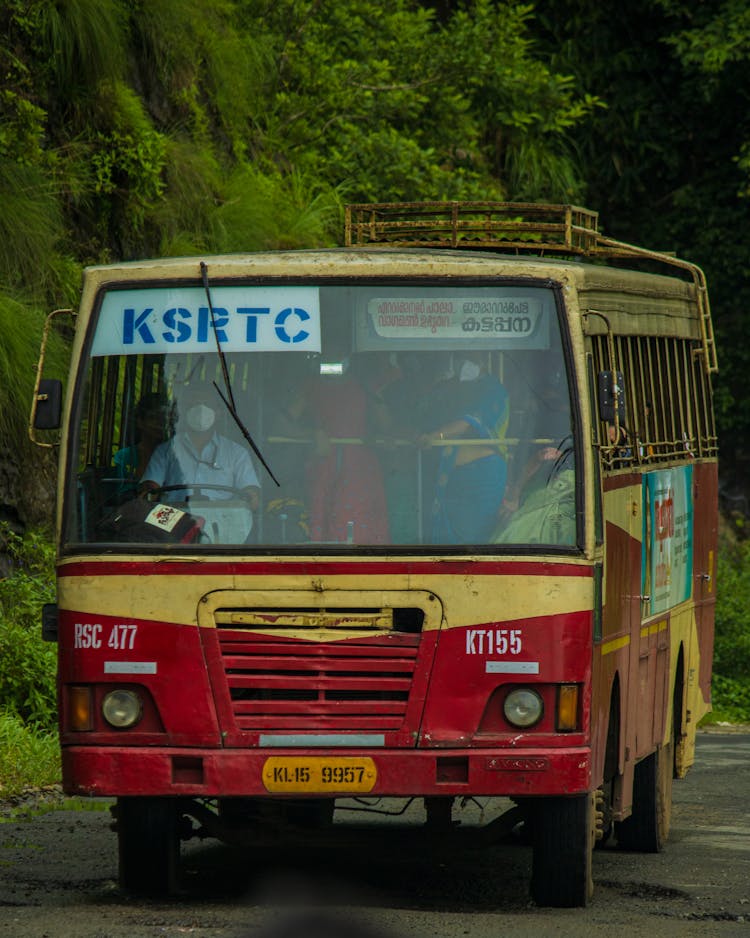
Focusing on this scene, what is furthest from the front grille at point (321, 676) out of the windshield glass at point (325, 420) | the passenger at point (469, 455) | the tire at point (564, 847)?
the tire at point (564, 847)

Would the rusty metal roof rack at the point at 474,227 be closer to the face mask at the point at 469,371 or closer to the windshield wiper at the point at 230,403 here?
the face mask at the point at 469,371

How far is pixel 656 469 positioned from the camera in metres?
10.1

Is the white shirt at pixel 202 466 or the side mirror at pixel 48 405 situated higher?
the side mirror at pixel 48 405

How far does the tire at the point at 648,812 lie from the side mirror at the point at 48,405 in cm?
417

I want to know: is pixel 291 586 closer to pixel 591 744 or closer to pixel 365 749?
pixel 365 749

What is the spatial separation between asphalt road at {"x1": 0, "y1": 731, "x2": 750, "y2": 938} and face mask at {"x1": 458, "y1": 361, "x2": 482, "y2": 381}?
1896 millimetres

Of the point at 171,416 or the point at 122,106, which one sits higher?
the point at 122,106

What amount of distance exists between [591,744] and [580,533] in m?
0.82

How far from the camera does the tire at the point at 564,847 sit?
25.8ft

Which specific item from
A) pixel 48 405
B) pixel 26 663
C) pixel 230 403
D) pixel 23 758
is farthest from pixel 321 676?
pixel 26 663

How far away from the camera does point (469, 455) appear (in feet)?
25.2

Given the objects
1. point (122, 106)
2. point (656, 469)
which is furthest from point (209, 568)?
point (122, 106)

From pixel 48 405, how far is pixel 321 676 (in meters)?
1.54

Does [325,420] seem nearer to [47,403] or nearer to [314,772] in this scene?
[47,403]
